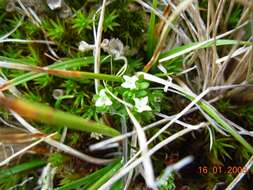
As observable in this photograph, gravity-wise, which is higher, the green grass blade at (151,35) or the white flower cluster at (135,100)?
the green grass blade at (151,35)

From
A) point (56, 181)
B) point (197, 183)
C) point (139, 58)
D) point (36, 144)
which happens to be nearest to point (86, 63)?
point (139, 58)

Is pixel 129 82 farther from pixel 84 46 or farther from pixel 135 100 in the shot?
pixel 84 46

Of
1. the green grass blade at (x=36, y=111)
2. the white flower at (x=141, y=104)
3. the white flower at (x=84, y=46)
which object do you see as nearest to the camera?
the green grass blade at (x=36, y=111)

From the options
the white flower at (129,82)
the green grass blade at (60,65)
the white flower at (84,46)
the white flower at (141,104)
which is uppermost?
the white flower at (84,46)

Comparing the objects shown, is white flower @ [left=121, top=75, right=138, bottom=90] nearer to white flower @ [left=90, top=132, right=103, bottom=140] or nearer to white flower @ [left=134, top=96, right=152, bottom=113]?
white flower @ [left=134, top=96, right=152, bottom=113]

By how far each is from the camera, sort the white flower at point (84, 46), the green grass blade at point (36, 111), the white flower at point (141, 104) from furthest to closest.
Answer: the white flower at point (84, 46) < the white flower at point (141, 104) < the green grass blade at point (36, 111)

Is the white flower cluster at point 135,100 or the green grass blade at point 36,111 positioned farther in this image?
the white flower cluster at point 135,100

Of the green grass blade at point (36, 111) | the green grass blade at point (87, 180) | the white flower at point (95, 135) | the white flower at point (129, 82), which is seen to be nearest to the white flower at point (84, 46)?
the white flower at point (129, 82)

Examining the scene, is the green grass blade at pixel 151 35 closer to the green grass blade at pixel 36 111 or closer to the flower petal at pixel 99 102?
the flower petal at pixel 99 102
